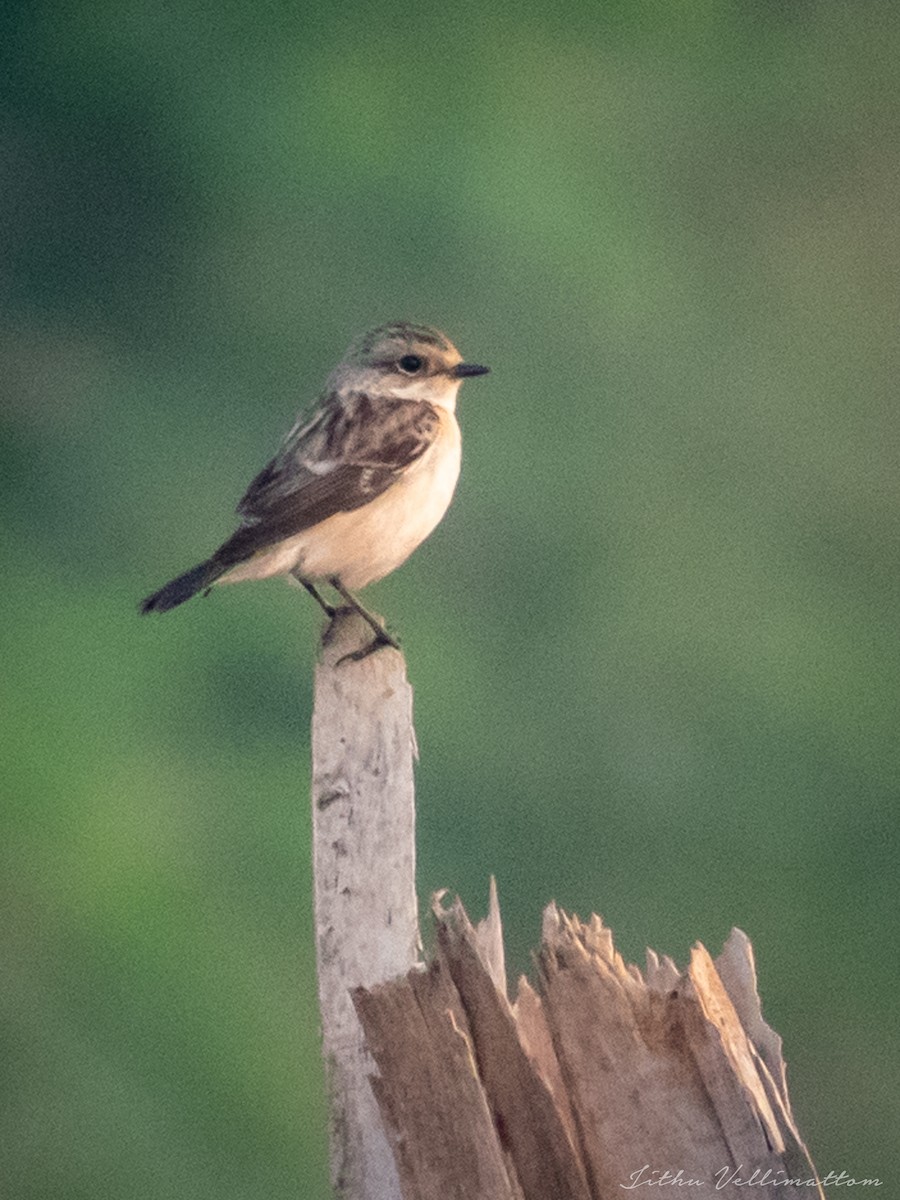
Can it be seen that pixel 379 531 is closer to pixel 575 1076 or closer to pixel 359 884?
pixel 359 884

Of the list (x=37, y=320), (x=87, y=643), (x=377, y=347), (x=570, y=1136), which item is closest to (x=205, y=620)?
(x=87, y=643)

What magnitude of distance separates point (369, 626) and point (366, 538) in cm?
65

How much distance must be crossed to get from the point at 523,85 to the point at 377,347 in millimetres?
9719

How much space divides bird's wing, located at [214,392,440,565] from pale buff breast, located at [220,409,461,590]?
0.15ft

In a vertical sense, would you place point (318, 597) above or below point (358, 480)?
below

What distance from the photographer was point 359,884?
12.4ft

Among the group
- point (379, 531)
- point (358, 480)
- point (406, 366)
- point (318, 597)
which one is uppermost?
point (406, 366)

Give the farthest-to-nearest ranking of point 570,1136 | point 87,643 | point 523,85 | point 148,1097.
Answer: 1. point 523,85
2. point 87,643
3. point 148,1097
4. point 570,1136

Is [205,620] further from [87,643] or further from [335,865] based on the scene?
[335,865]

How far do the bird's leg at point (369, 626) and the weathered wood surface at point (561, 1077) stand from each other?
4.33ft

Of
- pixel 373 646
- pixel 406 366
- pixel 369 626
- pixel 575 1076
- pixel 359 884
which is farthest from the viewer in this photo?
pixel 406 366

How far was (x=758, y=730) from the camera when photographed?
12.0m

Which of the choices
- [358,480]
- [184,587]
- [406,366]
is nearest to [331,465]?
[358,480]

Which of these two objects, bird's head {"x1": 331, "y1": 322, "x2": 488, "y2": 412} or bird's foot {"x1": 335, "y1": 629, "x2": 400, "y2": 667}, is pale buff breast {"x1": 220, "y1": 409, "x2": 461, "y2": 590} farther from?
bird's foot {"x1": 335, "y1": 629, "x2": 400, "y2": 667}
